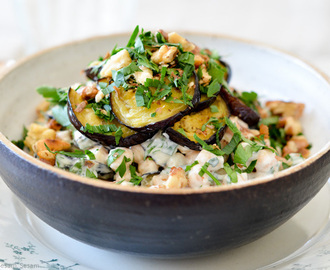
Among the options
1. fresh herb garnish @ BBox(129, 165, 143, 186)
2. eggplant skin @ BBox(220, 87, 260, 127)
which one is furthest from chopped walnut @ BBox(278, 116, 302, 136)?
fresh herb garnish @ BBox(129, 165, 143, 186)

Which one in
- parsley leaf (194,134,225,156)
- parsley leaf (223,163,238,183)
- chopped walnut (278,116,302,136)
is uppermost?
parsley leaf (194,134,225,156)

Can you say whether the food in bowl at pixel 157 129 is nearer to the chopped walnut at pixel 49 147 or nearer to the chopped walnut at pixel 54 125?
the chopped walnut at pixel 49 147

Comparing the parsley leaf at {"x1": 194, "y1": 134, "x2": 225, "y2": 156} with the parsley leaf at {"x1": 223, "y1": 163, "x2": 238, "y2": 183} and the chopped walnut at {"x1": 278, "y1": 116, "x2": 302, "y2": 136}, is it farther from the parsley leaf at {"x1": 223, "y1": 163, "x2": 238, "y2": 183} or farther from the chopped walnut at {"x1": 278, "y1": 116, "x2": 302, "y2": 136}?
the chopped walnut at {"x1": 278, "y1": 116, "x2": 302, "y2": 136}

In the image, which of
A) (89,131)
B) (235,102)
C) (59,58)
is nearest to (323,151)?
(235,102)

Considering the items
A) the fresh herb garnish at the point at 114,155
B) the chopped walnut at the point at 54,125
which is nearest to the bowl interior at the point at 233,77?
the chopped walnut at the point at 54,125

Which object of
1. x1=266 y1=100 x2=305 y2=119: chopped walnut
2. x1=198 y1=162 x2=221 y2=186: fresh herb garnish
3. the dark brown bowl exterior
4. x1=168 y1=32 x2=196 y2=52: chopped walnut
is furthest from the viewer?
x1=266 y1=100 x2=305 y2=119: chopped walnut

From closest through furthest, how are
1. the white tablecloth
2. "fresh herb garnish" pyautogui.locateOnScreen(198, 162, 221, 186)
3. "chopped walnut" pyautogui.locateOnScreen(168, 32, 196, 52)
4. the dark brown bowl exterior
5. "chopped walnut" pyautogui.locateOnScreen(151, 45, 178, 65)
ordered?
the dark brown bowl exterior < "fresh herb garnish" pyautogui.locateOnScreen(198, 162, 221, 186) < "chopped walnut" pyautogui.locateOnScreen(151, 45, 178, 65) < "chopped walnut" pyautogui.locateOnScreen(168, 32, 196, 52) < the white tablecloth

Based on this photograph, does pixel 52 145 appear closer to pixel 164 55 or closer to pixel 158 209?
pixel 164 55
